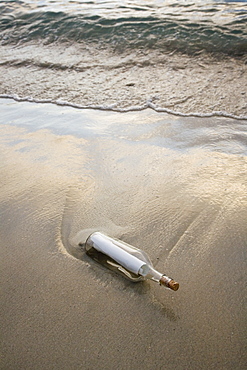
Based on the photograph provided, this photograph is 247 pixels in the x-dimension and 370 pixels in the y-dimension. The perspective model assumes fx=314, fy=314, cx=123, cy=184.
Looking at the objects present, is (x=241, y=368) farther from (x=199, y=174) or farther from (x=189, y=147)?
(x=189, y=147)

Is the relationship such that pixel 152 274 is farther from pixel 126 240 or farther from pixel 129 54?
pixel 129 54

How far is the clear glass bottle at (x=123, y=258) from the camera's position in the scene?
4.54 feet

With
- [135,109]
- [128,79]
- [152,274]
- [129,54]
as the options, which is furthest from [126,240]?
[129,54]

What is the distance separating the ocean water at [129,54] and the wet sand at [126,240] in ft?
3.98

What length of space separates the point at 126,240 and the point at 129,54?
14.8 ft

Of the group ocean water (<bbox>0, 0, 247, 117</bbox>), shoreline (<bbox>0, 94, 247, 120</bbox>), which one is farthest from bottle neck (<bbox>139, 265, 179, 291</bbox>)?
ocean water (<bbox>0, 0, 247, 117</bbox>)

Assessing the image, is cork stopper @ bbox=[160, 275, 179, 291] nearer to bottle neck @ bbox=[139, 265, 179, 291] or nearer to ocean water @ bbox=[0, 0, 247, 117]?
bottle neck @ bbox=[139, 265, 179, 291]

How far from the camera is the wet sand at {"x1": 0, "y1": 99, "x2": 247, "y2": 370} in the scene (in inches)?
47.2

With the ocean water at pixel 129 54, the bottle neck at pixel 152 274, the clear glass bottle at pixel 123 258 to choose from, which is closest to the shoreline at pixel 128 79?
Answer: the ocean water at pixel 129 54

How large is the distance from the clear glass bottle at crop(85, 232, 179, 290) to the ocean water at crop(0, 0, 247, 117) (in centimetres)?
237

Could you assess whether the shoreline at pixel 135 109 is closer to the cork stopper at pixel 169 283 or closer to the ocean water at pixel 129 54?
the ocean water at pixel 129 54

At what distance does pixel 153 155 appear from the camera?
2.54 m

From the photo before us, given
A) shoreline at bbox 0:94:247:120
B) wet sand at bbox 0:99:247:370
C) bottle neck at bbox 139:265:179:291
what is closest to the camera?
wet sand at bbox 0:99:247:370

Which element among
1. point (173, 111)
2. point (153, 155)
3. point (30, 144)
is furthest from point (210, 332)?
point (173, 111)
